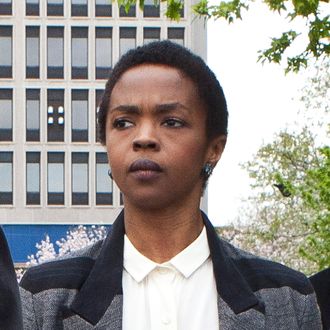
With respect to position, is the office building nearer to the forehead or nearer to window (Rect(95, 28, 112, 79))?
window (Rect(95, 28, 112, 79))

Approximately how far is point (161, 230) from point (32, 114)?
49056mm

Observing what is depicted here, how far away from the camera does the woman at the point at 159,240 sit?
10.9 feet

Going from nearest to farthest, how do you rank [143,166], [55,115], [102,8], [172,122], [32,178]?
[143,166]
[172,122]
[32,178]
[55,115]
[102,8]

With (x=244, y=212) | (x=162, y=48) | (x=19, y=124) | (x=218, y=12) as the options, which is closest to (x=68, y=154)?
(x=19, y=124)

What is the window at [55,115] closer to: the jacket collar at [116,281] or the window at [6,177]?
the window at [6,177]

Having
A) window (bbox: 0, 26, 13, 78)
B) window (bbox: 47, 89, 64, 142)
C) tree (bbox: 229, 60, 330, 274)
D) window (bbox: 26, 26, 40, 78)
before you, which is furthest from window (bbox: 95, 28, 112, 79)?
tree (bbox: 229, 60, 330, 274)

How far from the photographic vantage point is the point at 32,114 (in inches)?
2052

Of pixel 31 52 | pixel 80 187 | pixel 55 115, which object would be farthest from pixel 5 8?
pixel 80 187

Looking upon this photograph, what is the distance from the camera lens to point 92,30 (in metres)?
53.1

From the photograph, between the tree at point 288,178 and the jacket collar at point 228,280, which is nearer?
the jacket collar at point 228,280

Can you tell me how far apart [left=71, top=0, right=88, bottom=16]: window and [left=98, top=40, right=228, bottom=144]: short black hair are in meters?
50.0

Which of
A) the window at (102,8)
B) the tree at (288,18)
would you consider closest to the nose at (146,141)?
the tree at (288,18)

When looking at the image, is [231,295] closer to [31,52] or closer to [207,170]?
[207,170]

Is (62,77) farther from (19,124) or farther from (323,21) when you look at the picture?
(323,21)
